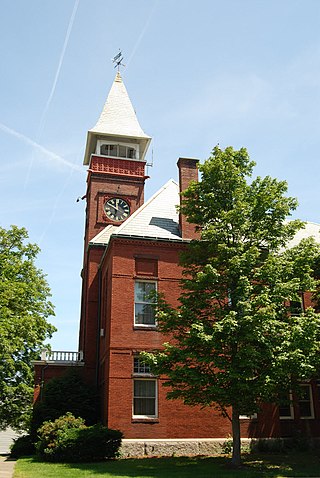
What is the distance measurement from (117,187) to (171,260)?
43.1 feet

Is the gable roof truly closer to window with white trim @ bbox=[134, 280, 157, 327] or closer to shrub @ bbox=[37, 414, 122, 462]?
window with white trim @ bbox=[134, 280, 157, 327]

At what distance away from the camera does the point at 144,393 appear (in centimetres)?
2317

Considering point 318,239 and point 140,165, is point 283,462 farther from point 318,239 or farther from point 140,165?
point 140,165

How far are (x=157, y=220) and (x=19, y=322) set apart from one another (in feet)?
34.4

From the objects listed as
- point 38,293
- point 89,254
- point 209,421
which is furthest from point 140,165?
point 209,421

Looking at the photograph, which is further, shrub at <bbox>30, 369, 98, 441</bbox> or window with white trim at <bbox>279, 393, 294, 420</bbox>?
window with white trim at <bbox>279, 393, 294, 420</bbox>

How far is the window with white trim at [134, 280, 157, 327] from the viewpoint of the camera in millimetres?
24359

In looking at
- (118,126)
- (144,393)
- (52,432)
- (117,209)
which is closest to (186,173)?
(117,209)

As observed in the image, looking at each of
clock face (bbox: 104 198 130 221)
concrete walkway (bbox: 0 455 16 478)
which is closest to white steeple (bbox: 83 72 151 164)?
clock face (bbox: 104 198 130 221)

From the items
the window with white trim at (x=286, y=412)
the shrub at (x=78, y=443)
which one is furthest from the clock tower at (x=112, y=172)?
the window with white trim at (x=286, y=412)

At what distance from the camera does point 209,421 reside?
23.1 metres

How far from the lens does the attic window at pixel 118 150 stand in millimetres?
38906

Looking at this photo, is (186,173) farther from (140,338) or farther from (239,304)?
(239,304)

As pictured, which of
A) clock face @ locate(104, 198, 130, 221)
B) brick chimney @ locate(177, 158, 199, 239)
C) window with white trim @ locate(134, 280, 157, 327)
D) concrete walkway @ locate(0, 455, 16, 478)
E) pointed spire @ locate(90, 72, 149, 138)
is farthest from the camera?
pointed spire @ locate(90, 72, 149, 138)
